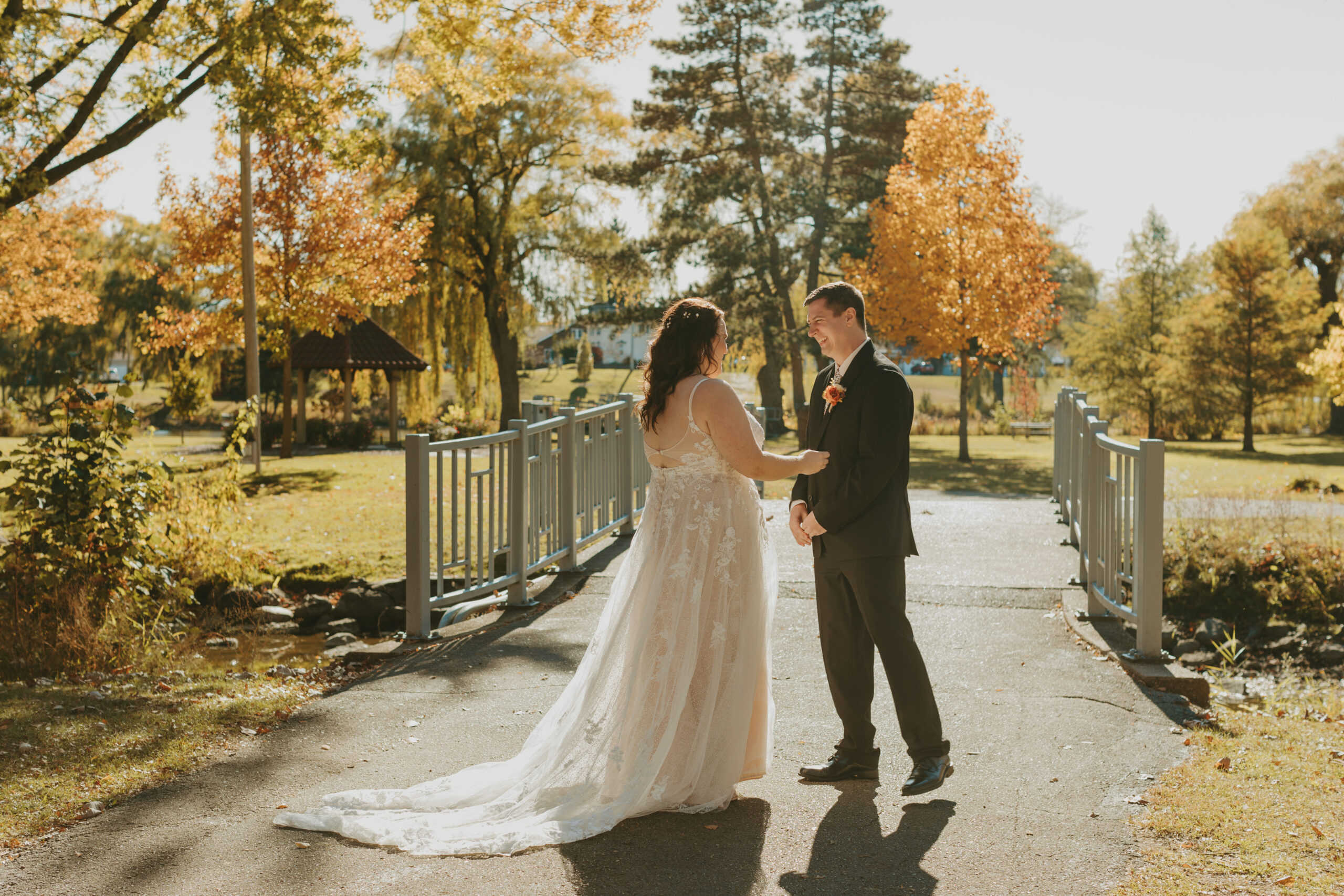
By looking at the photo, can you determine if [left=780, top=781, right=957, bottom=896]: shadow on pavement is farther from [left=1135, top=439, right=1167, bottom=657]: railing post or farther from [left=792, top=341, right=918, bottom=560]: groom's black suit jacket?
[left=1135, top=439, right=1167, bottom=657]: railing post

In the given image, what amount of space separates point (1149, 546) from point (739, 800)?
3115 mm

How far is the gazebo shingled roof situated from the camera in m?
28.9

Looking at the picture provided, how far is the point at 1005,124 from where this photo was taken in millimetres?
24500

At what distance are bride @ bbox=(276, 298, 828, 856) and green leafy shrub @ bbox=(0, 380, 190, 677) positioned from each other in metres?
4.24

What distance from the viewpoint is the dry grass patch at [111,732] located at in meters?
4.41

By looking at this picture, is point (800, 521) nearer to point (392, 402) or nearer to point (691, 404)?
point (691, 404)

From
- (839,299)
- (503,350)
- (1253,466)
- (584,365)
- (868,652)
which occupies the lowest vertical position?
(1253,466)

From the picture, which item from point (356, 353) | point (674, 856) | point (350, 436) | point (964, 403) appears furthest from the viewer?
point (356, 353)

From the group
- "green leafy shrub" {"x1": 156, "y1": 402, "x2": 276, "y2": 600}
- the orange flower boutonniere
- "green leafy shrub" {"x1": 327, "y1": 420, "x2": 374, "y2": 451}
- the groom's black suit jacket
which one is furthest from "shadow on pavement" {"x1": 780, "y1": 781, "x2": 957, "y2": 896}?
"green leafy shrub" {"x1": 327, "y1": 420, "x2": 374, "y2": 451}

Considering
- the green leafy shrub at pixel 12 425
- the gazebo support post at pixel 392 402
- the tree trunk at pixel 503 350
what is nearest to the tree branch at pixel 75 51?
the gazebo support post at pixel 392 402

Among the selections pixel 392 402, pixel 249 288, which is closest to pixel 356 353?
pixel 392 402

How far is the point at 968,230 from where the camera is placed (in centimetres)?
2430

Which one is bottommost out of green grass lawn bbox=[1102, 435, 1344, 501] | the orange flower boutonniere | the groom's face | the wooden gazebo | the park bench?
green grass lawn bbox=[1102, 435, 1344, 501]

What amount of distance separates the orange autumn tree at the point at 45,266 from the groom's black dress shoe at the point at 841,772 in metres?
28.9
